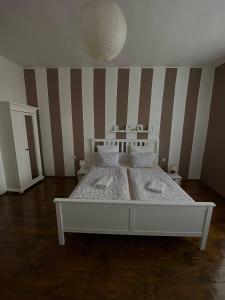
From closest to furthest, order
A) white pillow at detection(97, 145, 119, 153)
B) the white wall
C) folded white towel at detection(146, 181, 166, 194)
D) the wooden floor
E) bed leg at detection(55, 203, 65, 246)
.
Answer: the wooden floor
bed leg at detection(55, 203, 65, 246)
folded white towel at detection(146, 181, 166, 194)
the white wall
white pillow at detection(97, 145, 119, 153)

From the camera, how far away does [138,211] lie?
164cm

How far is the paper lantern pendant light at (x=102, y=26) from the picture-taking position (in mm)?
1002

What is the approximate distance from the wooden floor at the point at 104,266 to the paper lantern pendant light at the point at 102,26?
6.58ft

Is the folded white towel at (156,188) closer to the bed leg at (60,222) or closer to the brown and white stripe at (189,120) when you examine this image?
the bed leg at (60,222)

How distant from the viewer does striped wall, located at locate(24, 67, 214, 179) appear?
3.28 meters

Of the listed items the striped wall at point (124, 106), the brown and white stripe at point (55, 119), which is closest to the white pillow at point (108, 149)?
the striped wall at point (124, 106)

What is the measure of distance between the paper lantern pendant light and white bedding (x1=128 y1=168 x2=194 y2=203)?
1544mm

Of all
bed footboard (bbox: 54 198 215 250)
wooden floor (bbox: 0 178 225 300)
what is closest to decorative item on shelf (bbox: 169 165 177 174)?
wooden floor (bbox: 0 178 225 300)

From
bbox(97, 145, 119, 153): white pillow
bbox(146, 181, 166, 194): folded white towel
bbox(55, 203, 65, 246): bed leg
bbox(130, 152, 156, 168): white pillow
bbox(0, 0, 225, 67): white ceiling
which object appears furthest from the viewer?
bbox(97, 145, 119, 153): white pillow

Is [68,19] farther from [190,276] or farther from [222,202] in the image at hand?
[222,202]

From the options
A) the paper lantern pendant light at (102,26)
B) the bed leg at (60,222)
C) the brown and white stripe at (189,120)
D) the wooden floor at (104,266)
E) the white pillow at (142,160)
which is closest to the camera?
the paper lantern pendant light at (102,26)

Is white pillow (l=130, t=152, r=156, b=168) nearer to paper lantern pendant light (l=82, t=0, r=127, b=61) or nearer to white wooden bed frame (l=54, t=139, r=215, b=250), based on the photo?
white wooden bed frame (l=54, t=139, r=215, b=250)

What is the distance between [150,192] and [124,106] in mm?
2153

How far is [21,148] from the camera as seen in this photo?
2.97m
